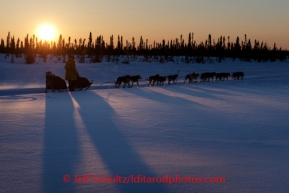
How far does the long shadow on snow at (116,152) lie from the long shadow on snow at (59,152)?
333 mm

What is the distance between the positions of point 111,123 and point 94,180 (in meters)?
3.31

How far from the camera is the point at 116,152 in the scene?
481cm

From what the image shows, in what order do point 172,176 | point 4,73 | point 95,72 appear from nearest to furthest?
point 172,176 → point 4,73 → point 95,72

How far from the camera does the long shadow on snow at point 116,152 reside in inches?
142

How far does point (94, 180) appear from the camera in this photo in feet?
12.2

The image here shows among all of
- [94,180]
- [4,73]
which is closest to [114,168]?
[94,180]

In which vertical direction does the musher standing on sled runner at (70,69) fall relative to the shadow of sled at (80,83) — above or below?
above

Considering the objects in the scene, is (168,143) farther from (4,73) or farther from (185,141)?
(4,73)

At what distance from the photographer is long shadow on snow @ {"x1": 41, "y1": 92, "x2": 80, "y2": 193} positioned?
3.64 metres

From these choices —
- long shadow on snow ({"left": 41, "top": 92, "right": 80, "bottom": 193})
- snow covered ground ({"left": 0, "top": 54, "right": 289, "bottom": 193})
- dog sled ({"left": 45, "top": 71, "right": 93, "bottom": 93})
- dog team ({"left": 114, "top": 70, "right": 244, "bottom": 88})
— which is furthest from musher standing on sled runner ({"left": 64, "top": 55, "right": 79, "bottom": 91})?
long shadow on snow ({"left": 41, "top": 92, "right": 80, "bottom": 193})

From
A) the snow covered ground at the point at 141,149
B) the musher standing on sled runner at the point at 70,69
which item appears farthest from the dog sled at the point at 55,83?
the snow covered ground at the point at 141,149

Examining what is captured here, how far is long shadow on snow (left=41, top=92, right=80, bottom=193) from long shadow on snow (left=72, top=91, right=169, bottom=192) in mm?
333

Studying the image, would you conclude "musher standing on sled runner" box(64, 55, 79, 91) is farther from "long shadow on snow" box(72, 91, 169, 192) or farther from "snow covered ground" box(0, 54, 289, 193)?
"long shadow on snow" box(72, 91, 169, 192)

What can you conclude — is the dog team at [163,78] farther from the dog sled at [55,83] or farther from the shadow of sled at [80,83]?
the dog sled at [55,83]
